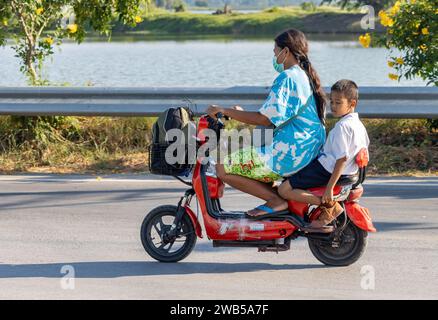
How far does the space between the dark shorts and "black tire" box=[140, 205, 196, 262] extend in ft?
2.72

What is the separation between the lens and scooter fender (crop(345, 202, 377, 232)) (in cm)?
656

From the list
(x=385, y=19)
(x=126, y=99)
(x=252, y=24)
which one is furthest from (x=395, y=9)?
(x=252, y=24)

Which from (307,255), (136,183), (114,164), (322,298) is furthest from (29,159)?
(322,298)

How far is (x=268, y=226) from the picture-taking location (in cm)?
662

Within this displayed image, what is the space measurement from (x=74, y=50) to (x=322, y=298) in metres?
17.2

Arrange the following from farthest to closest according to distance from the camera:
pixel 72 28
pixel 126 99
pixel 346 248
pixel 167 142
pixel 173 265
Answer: pixel 72 28
pixel 126 99
pixel 173 265
pixel 346 248
pixel 167 142

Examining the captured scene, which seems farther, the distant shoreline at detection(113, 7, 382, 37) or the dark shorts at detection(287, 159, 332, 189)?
the distant shoreline at detection(113, 7, 382, 37)

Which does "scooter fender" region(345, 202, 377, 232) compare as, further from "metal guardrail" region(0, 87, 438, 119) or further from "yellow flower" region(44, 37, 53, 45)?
"yellow flower" region(44, 37, 53, 45)

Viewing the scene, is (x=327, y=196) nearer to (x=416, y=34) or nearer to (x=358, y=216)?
(x=358, y=216)

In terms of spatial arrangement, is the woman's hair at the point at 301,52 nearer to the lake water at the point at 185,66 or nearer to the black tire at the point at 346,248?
the black tire at the point at 346,248

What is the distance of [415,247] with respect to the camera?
716cm

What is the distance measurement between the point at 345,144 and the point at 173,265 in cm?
148

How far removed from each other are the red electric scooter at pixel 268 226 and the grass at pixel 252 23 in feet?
91.8

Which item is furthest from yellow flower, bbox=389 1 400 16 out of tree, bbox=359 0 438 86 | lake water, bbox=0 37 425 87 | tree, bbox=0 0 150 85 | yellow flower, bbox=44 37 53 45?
yellow flower, bbox=44 37 53 45
